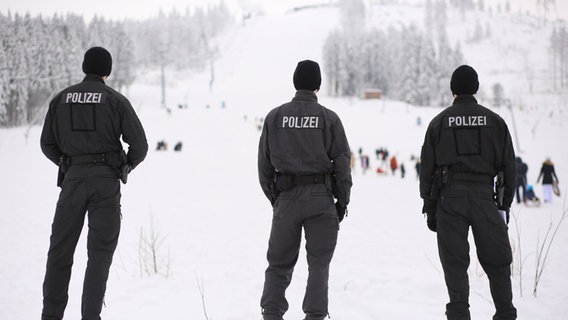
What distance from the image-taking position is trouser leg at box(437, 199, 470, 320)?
3877 millimetres

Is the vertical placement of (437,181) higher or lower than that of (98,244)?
higher

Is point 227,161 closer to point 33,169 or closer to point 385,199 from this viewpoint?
point 33,169

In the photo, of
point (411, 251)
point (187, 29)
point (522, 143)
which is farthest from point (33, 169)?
point (187, 29)

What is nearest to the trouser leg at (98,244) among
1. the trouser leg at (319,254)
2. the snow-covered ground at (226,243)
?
the snow-covered ground at (226,243)

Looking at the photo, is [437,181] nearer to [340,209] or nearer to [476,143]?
[476,143]

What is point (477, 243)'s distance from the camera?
3916mm

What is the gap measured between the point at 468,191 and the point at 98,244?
338 centimetres

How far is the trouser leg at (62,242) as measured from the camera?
3.83 metres

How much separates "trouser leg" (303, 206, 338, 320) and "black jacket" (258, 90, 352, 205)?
0.29 metres

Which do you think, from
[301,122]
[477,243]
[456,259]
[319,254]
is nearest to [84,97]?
[301,122]

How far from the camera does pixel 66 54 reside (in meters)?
46.7

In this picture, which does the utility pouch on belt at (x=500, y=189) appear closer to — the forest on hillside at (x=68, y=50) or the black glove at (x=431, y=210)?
the black glove at (x=431, y=210)

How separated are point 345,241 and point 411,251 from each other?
62.2 inches

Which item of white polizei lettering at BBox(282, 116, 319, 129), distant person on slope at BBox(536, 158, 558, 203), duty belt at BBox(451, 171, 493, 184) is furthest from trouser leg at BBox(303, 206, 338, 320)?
distant person on slope at BBox(536, 158, 558, 203)
